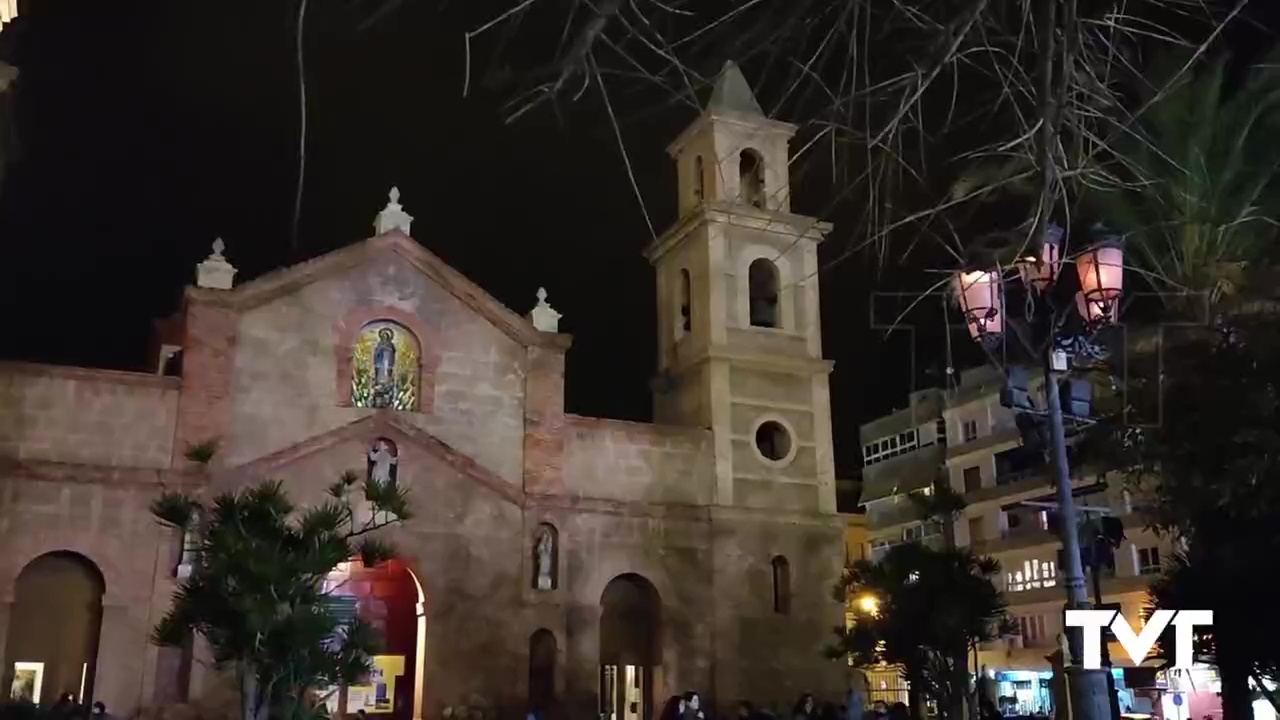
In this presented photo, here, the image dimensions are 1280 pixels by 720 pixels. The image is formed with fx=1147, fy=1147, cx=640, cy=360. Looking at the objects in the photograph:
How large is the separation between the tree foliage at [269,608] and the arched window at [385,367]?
9.70 metres

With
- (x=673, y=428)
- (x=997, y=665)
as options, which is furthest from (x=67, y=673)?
(x=997, y=665)

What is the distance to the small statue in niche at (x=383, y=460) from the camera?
2217 centimetres

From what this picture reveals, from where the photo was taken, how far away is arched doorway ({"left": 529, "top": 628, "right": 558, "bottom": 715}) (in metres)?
22.6

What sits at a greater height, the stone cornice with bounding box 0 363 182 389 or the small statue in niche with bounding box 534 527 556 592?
the stone cornice with bounding box 0 363 182 389

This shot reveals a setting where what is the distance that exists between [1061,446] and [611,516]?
622 inches

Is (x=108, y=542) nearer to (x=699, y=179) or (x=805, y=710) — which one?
(x=805, y=710)

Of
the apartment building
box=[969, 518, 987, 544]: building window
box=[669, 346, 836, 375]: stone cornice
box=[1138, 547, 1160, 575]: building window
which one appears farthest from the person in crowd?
box=[969, 518, 987, 544]: building window

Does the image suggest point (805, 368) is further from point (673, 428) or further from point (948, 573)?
point (948, 573)

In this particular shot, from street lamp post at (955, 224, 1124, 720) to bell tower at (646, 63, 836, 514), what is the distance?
1547 centimetres

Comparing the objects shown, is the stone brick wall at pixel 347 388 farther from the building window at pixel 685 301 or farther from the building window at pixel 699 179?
the building window at pixel 699 179

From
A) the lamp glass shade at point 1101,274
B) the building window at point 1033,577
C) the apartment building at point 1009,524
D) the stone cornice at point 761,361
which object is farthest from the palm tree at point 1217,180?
the building window at point 1033,577

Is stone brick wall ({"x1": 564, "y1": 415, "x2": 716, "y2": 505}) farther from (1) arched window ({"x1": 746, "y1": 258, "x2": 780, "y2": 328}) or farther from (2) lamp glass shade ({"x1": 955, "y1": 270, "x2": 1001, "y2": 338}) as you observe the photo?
(2) lamp glass shade ({"x1": 955, "y1": 270, "x2": 1001, "y2": 338})

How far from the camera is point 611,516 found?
24062 millimetres

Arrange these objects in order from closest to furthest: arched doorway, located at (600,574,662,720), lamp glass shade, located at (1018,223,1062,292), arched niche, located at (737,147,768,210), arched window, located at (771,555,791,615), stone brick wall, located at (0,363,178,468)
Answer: lamp glass shade, located at (1018,223,1062,292)
stone brick wall, located at (0,363,178,468)
arched doorway, located at (600,574,662,720)
arched window, located at (771,555,791,615)
arched niche, located at (737,147,768,210)
